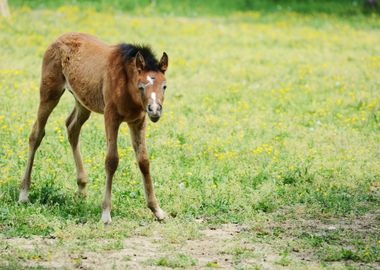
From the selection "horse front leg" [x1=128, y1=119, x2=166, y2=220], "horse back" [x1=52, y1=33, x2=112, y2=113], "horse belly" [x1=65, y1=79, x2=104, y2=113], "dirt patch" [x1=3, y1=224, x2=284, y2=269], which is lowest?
"dirt patch" [x1=3, y1=224, x2=284, y2=269]

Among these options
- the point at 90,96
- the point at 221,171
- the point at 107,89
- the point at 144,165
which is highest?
the point at 107,89

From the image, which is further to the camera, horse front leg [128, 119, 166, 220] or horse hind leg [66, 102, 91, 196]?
horse hind leg [66, 102, 91, 196]

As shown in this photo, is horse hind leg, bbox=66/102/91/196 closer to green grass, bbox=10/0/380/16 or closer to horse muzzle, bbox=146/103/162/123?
horse muzzle, bbox=146/103/162/123

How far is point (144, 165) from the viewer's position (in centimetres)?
782

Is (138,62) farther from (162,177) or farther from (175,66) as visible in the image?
(175,66)

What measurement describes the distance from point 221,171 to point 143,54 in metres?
2.54

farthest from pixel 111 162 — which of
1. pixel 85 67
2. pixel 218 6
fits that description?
pixel 218 6

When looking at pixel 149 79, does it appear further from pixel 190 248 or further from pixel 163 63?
pixel 190 248

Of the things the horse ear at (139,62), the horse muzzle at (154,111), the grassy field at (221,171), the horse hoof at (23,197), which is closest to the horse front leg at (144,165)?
the grassy field at (221,171)

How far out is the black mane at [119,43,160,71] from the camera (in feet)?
24.1

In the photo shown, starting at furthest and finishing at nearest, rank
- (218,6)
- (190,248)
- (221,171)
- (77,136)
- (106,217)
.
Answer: (218,6) → (221,171) → (77,136) → (106,217) → (190,248)

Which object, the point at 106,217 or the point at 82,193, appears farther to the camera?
the point at 82,193

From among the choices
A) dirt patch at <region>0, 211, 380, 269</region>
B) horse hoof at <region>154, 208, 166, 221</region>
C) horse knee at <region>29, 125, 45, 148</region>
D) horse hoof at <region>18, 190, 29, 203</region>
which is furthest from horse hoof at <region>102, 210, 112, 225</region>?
horse knee at <region>29, 125, 45, 148</region>

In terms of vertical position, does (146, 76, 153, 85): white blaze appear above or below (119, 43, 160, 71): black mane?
below
